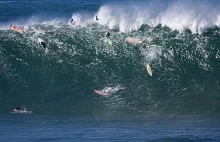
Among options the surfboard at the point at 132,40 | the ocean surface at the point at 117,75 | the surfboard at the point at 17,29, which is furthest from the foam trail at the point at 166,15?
the surfboard at the point at 17,29

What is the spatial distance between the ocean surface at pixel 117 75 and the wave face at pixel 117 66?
0.07 meters

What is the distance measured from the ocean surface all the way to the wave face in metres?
0.07

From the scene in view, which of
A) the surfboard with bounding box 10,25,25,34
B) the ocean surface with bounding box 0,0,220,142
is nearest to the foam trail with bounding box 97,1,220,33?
the ocean surface with bounding box 0,0,220,142

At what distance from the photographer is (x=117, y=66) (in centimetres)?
3966

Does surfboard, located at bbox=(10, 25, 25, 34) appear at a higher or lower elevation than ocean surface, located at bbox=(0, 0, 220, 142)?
higher

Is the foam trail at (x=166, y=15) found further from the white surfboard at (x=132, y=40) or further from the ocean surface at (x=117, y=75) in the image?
the white surfboard at (x=132, y=40)

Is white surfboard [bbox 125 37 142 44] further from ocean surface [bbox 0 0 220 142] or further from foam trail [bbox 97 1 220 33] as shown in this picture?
foam trail [bbox 97 1 220 33]

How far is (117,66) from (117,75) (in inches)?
46.7

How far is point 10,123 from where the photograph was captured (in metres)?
32.4

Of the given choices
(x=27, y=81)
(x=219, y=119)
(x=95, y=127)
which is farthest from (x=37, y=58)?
(x=219, y=119)

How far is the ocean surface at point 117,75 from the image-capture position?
30.7 m

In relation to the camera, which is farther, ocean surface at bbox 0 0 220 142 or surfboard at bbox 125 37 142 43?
surfboard at bbox 125 37 142 43

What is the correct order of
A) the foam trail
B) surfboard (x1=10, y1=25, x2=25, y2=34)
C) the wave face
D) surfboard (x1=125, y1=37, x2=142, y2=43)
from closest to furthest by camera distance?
the wave face
surfboard (x1=125, y1=37, x2=142, y2=43)
the foam trail
surfboard (x1=10, y1=25, x2=25, y2=34)

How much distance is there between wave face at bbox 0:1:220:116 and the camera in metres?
35.5
